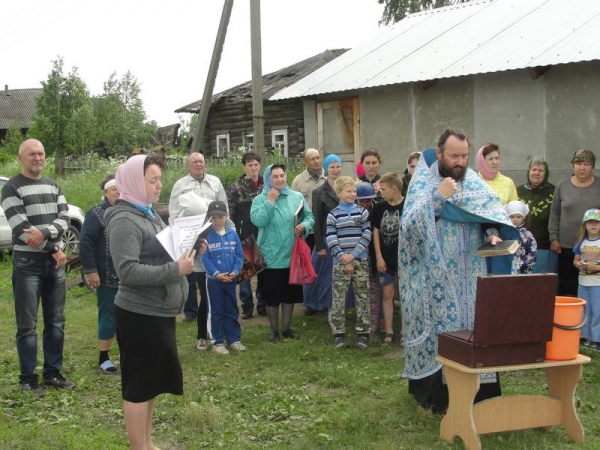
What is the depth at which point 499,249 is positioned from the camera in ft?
15.3

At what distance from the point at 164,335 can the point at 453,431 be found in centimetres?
185

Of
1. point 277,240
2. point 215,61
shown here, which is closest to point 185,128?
point 215,61

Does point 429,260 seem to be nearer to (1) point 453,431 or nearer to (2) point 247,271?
(1) point 453,431

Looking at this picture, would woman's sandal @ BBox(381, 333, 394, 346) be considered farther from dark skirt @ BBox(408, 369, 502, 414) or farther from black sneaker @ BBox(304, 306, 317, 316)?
dark skirt @ BBox(408, 369, 502, 414)

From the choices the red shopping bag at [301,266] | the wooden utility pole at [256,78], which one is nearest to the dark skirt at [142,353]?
Result: the red shopping bag at [301,266]

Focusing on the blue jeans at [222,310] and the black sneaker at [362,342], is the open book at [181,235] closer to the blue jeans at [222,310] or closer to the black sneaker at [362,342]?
the blue jeans at [222,310]

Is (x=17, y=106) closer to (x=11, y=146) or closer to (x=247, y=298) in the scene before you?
(x=11, y=146)

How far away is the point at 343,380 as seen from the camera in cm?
619

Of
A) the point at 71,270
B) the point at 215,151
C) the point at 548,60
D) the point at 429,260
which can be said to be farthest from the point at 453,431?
the point at 215,151

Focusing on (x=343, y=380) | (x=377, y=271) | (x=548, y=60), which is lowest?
(x=343, y=380)

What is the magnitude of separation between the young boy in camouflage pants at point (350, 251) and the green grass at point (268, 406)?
296 millimetres

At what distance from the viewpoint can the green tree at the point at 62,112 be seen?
1489 inches

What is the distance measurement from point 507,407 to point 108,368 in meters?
3.49

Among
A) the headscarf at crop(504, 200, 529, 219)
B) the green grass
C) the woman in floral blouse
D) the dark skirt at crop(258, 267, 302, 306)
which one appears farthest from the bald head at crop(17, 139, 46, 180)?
the woman in floral blouse
